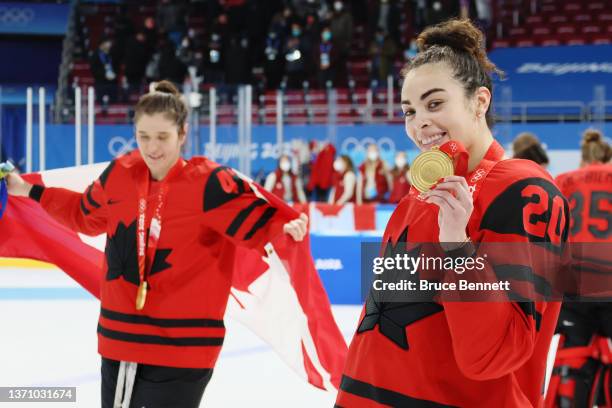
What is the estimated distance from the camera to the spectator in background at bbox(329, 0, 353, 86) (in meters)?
16.8

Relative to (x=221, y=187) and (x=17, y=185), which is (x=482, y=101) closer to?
(x=221, y=187)

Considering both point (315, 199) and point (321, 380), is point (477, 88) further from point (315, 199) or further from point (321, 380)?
point (315, 199)

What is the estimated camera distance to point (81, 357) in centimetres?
590

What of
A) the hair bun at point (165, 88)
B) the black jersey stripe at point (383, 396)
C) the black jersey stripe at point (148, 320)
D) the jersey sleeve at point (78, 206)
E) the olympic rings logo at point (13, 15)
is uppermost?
the olympic rings logo at point (13, 15)

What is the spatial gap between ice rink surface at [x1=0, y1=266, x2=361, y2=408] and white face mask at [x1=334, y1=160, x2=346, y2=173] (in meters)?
4.73

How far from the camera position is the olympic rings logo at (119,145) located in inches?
473

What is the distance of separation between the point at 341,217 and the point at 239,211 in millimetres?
7951

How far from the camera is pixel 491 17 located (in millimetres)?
17453

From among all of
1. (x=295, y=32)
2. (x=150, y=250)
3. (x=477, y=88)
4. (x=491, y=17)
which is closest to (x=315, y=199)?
(x=295, y=32)

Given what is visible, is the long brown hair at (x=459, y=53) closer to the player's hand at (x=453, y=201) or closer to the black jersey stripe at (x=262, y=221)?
the player's hand at (x=453, y=201)

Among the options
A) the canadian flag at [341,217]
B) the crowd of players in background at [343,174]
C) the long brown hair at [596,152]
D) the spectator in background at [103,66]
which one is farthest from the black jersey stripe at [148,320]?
the spectator in background at [103,66]

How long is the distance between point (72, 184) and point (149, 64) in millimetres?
13245

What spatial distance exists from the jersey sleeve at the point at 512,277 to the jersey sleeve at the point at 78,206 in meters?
1.99

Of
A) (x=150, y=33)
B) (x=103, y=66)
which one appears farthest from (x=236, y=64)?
(x=103, y=66)
